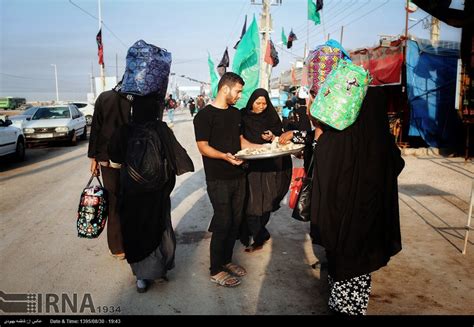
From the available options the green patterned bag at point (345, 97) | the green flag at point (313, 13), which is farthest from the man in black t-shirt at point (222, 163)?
the green flag at point (313, 13)

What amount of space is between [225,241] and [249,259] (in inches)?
27.1

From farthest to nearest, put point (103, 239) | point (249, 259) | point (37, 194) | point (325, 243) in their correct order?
point (37, 194) → point (103, 239) → point (249, 259) → point (325, 243)

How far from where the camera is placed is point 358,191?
238cm

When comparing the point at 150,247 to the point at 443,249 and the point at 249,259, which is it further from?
the point at 443,249

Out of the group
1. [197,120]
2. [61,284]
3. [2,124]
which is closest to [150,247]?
[61,284]

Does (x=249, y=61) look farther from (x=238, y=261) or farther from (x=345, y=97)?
(x=345, y=97)

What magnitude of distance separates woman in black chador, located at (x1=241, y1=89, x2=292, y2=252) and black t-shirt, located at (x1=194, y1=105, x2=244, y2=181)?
687mm

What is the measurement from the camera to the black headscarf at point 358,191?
2.37 metres

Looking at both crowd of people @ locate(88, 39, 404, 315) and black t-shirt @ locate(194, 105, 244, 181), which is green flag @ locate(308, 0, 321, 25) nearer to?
crowd of people @ locate(88, 39, 404, 315)

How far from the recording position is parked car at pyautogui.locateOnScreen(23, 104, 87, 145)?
14664 millimetres

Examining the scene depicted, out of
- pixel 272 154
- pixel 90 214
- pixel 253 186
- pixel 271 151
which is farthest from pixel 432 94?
pixel 90 214

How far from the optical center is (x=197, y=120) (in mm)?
3510

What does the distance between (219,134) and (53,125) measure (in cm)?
1340
